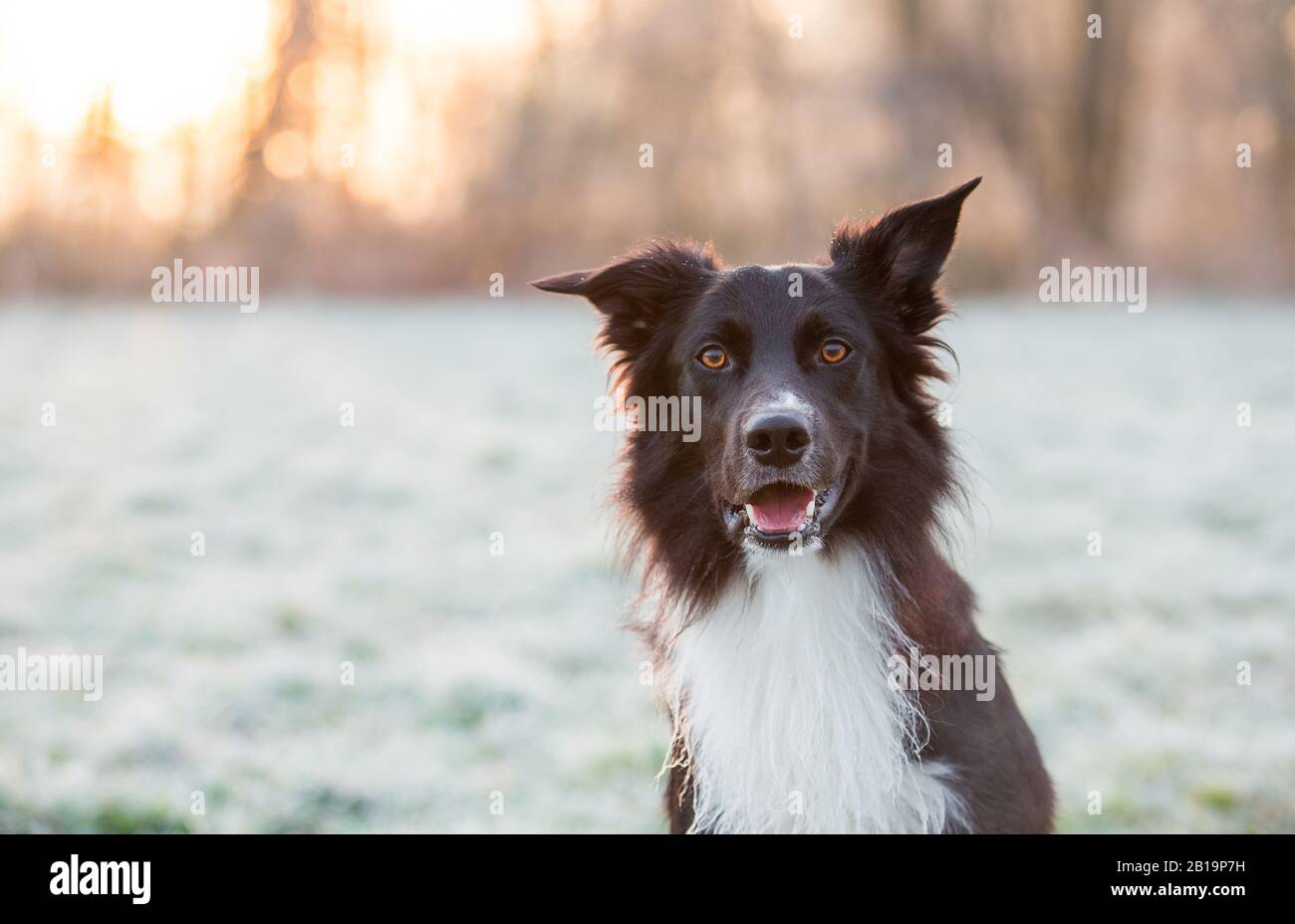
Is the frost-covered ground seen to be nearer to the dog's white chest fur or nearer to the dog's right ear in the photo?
the dog's white chest fur

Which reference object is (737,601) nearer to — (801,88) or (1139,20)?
(801,88)

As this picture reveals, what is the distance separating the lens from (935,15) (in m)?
24.0

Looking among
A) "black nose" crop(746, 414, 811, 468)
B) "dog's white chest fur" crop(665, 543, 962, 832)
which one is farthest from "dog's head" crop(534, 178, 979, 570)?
"dog's white chest fur" crop(665, 543, 962, 832)

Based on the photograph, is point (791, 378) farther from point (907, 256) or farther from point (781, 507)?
point (907, 256)

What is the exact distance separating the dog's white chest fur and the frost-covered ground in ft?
2.08

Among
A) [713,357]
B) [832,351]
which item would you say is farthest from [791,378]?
[713,357]

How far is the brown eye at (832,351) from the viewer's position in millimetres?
3883

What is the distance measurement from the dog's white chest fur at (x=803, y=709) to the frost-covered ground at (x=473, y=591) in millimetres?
633

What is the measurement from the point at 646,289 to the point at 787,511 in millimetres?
1023

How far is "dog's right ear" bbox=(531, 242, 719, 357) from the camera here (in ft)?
13.5

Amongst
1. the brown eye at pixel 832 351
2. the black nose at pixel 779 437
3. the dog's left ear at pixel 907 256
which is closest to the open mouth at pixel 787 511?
the black nose at pixel 779 437

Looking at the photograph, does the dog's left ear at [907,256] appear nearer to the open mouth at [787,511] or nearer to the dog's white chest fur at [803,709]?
the open mouth at [787,511]

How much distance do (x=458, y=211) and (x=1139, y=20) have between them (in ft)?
46.1

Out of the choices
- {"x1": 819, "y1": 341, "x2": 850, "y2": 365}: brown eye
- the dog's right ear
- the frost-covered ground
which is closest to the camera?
{"x1": 819, "y1": 341, "x2": 850, "y2": 365}: brown eye
